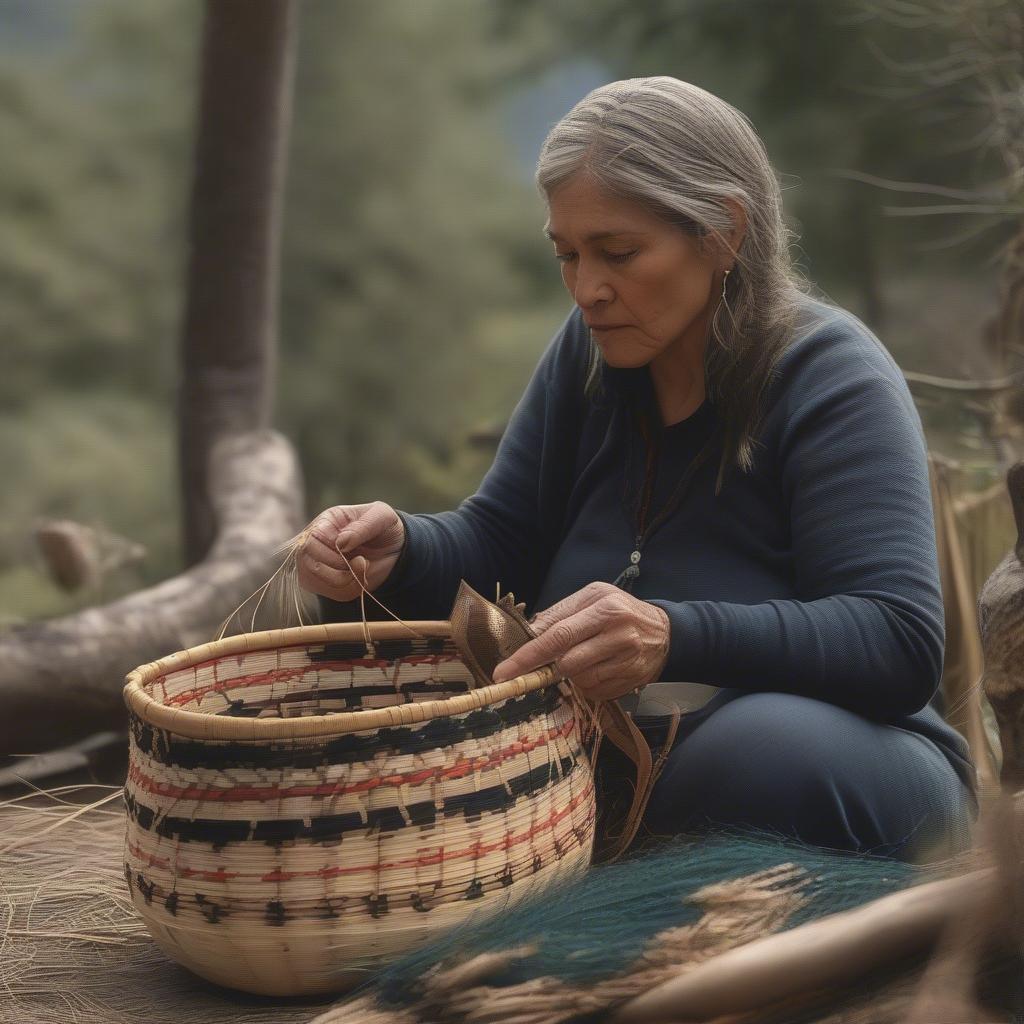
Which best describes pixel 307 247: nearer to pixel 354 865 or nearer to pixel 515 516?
pixel 515 516

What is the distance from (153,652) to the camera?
11.1ft

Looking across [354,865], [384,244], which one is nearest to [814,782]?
[354,865]

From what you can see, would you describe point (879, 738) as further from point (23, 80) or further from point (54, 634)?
point (23, 80)

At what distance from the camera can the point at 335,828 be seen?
1.62 meters

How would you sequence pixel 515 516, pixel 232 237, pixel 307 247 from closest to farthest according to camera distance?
pixel 515 516 < pixel 232 237 < pixel 307 247

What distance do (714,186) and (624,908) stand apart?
914mm

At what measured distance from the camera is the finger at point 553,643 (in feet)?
5.63

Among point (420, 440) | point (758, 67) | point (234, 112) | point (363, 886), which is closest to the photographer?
point (363, 886)

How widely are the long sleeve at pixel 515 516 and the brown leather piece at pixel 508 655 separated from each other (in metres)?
0.26

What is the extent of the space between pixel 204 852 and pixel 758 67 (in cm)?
517

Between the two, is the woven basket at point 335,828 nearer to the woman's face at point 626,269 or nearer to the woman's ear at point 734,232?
Result: the woman's face at point 626,269

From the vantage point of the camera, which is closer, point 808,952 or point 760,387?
point 808,952

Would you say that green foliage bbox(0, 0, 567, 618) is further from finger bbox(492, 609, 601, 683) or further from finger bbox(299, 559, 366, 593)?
finger bbox(492, 609, 601, 683)

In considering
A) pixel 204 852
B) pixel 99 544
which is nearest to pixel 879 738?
pixel 204 852
